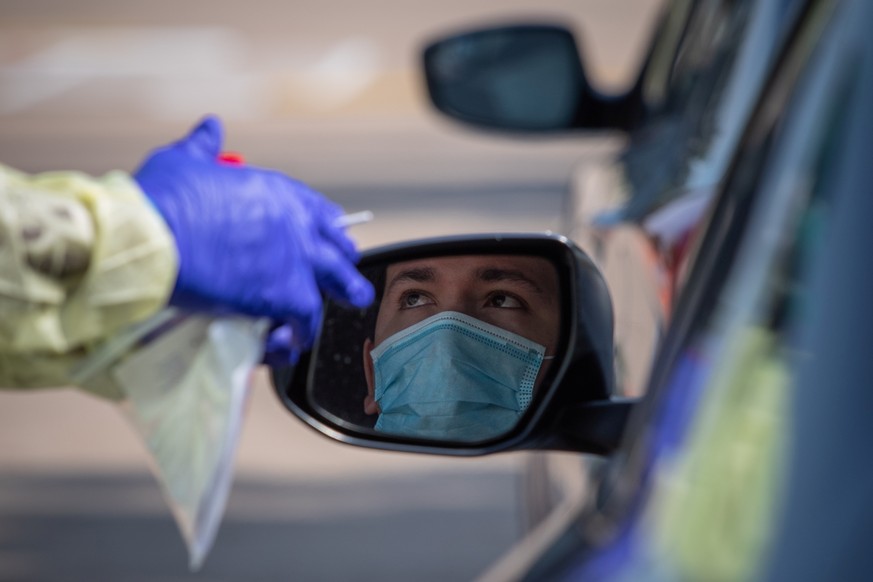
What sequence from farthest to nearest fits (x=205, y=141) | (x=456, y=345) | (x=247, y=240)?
(x=205, y=141) < (x=247, y=240) < (x=456, y=345)

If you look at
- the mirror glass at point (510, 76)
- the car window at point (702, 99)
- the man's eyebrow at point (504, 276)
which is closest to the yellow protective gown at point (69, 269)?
the man's eyebrow at point (504, 276)

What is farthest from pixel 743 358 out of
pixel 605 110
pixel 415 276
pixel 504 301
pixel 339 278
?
pixel 605 110

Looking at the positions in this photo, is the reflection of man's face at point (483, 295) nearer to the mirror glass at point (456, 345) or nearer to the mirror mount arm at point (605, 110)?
the mirror glass at point (456, 345)

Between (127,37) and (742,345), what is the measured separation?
2019cm

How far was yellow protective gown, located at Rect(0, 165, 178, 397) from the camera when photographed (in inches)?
67.2

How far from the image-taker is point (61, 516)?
214 inches

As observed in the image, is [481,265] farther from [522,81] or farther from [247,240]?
[522,81]

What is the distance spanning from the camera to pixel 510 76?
354 centimetres

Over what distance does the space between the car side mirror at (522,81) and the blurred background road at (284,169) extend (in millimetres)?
250

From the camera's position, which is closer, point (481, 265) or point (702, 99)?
point (481, 265)

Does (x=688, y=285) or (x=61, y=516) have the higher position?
(x=688, y=285)

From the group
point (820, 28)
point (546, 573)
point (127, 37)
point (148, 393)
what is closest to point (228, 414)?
point (148, 393)

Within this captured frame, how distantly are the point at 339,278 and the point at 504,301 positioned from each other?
378 mm

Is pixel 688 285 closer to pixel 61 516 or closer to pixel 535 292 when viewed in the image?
pixel 535 292
